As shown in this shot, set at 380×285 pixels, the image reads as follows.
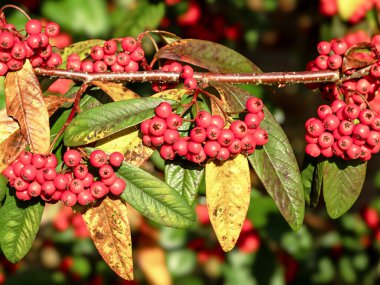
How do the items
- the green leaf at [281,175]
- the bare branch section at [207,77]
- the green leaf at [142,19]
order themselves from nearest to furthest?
the green leaf at [281,175] → the bare branch section at [207,77] → the green leaf at [142,19]

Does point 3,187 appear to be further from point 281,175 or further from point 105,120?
point 281,175

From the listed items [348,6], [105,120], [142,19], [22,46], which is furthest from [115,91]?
[348,6]

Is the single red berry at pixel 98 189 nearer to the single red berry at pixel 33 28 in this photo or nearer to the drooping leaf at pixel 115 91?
the drooping leaf at pixel 115 91

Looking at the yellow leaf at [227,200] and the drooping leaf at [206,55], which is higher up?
the drooping leaf at [206,55]

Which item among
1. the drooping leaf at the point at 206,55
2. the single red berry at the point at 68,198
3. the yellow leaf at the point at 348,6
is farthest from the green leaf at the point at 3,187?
the yellow leaf at the point at 348,6

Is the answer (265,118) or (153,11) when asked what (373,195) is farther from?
(265,118)

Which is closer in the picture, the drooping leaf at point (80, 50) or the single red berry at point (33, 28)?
the single red berry at point (33, 28)

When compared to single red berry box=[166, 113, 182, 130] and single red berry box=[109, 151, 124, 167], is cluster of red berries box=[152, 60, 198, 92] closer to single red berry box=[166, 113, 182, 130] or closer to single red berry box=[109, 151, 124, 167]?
single red berry box=[166, 113, 182, 130]
